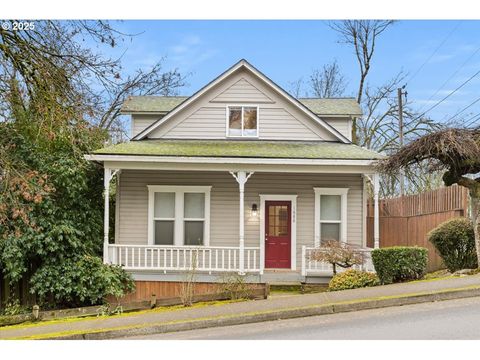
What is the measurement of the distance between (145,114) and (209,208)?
15.6 feet

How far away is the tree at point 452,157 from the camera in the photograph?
13.8 meters

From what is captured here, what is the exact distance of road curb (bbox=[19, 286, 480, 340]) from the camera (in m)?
11.5

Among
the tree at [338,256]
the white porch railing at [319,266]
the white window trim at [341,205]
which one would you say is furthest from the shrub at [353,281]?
the white window trim at [341,205]

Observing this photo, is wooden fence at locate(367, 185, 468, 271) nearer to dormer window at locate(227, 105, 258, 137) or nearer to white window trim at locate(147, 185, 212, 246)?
dormer window at locate(227, 105, 258, 137)

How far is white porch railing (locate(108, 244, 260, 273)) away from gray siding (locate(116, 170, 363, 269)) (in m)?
0.45

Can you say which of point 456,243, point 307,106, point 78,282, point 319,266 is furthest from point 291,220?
point 78,282

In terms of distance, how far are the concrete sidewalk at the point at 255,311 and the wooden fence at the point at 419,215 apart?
3.65m

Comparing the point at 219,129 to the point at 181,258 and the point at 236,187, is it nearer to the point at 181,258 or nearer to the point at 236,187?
the point at 236,187

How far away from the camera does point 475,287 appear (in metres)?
12.4

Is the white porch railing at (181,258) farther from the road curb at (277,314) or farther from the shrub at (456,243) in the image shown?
the shrub at (456,243)

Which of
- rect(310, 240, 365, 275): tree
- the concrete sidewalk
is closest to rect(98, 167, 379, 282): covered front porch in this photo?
rect(310, 240, 365, 275): tree

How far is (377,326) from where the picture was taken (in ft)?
33.6

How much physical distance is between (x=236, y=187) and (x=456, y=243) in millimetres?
6421

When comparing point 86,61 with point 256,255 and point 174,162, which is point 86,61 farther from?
point 256,255
